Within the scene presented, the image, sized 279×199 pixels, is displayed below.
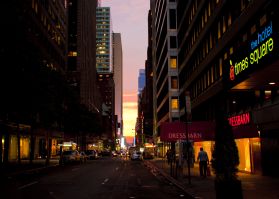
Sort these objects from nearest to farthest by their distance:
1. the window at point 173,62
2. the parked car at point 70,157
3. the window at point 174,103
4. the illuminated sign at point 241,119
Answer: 1. the illuminated sign at point 241,119
2. the parked car at point 70,157
3. the window at point 173,62
4. the window at point 174,103

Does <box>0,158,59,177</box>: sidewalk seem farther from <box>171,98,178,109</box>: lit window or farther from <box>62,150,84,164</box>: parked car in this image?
<box>171,98,178,109</box>: lit window

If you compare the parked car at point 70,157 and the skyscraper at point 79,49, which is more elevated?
the skyscraper at point 79,49

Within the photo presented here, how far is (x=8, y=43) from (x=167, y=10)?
50.4 meters

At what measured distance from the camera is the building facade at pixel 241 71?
58.6 feet

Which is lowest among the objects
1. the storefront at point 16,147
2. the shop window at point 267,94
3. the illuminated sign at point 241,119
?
the storefront at point 16,147

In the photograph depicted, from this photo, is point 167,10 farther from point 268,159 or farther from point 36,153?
point 268,159

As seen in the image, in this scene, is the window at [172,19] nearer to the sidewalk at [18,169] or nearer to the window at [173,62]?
the window at [173,62]

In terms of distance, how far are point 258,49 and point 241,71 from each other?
2476 millimetres

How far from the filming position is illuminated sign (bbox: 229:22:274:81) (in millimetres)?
15995

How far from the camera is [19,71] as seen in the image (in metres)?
29.8

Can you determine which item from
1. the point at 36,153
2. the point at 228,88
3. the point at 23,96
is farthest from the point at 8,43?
the point at 36,153

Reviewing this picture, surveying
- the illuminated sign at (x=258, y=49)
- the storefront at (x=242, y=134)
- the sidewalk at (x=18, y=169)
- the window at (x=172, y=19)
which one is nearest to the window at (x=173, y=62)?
the window at (x=172, y=19)

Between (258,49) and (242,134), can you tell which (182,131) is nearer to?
(242,134)

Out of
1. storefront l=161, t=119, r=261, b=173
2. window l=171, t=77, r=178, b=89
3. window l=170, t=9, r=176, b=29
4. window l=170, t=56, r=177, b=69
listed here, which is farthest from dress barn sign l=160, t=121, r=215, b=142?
window l=170, t=9, r=176, b=29
